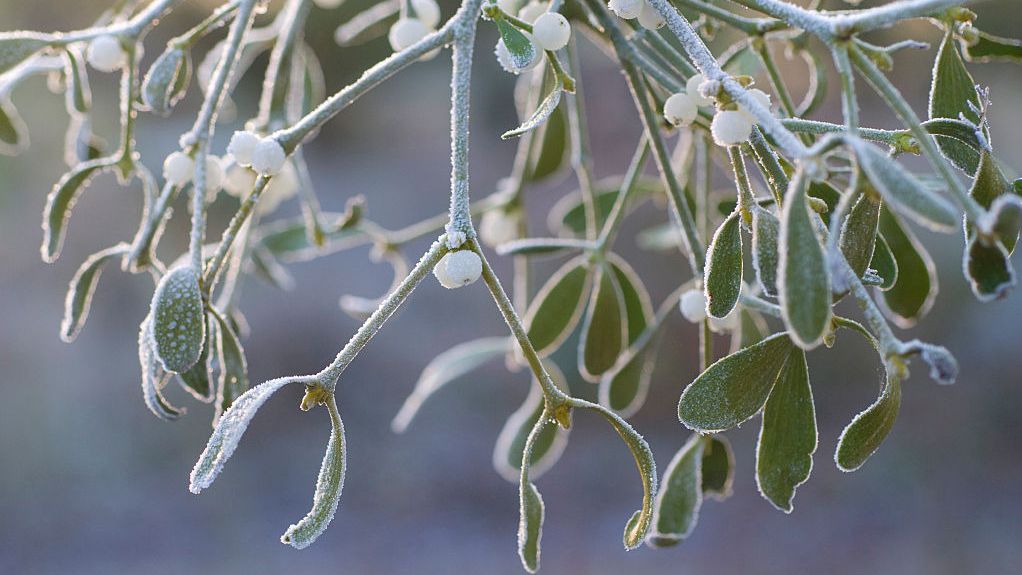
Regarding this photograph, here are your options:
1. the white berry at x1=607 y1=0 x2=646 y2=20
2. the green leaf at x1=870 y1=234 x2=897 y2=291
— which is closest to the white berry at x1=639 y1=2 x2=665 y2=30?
the white berry at x1=607 y1=0 x2=646 y2=20

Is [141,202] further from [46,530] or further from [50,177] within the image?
[46,530]

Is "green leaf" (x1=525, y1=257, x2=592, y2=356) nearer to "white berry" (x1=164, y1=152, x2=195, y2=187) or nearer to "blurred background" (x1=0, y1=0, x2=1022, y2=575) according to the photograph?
"white berry" (x1=164, y1=152, x2=195, y2=187)

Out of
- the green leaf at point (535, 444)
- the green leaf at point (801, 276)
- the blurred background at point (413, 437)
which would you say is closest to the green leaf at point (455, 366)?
the green leaf at point (535, 444)

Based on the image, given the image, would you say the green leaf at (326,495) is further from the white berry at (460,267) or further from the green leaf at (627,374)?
the green leaf at (627,374)

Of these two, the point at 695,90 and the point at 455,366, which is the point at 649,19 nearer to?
the point at 695,90

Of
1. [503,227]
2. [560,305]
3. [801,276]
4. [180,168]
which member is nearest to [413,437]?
[503,227]
